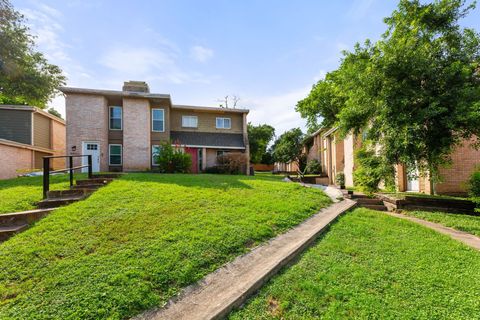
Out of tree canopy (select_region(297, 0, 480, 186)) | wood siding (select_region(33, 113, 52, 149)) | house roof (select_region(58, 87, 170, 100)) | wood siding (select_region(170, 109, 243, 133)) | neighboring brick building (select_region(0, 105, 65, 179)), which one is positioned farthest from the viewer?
wood siding (select_region(170, 109, 243, 133))

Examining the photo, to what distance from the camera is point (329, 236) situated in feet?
17.2

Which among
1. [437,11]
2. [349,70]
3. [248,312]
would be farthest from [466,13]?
[248,312]

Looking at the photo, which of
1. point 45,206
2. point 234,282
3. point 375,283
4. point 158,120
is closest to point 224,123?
point 158,120

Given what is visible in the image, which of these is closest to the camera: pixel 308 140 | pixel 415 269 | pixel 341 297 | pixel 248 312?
pixel 248 312

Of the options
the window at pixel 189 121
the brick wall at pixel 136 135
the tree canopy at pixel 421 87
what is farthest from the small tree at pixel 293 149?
the tree canopy at pixel 421 87

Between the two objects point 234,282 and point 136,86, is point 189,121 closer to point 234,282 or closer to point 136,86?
point 136,86

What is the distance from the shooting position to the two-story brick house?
15727mm

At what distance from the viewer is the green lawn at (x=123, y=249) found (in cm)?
285

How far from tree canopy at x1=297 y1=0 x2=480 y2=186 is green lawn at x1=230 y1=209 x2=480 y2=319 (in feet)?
13.2

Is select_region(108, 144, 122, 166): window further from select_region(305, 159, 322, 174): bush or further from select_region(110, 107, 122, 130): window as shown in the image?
select_region(305, 159, 322, 174): bush

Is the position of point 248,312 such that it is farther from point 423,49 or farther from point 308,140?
point 308,140

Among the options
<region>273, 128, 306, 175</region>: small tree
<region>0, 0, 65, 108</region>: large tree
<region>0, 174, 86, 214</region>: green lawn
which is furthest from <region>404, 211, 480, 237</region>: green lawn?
<region>0, 0, 65, 108</region>: large tree

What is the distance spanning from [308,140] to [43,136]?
26766mm

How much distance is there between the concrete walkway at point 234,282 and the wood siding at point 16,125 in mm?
18778
